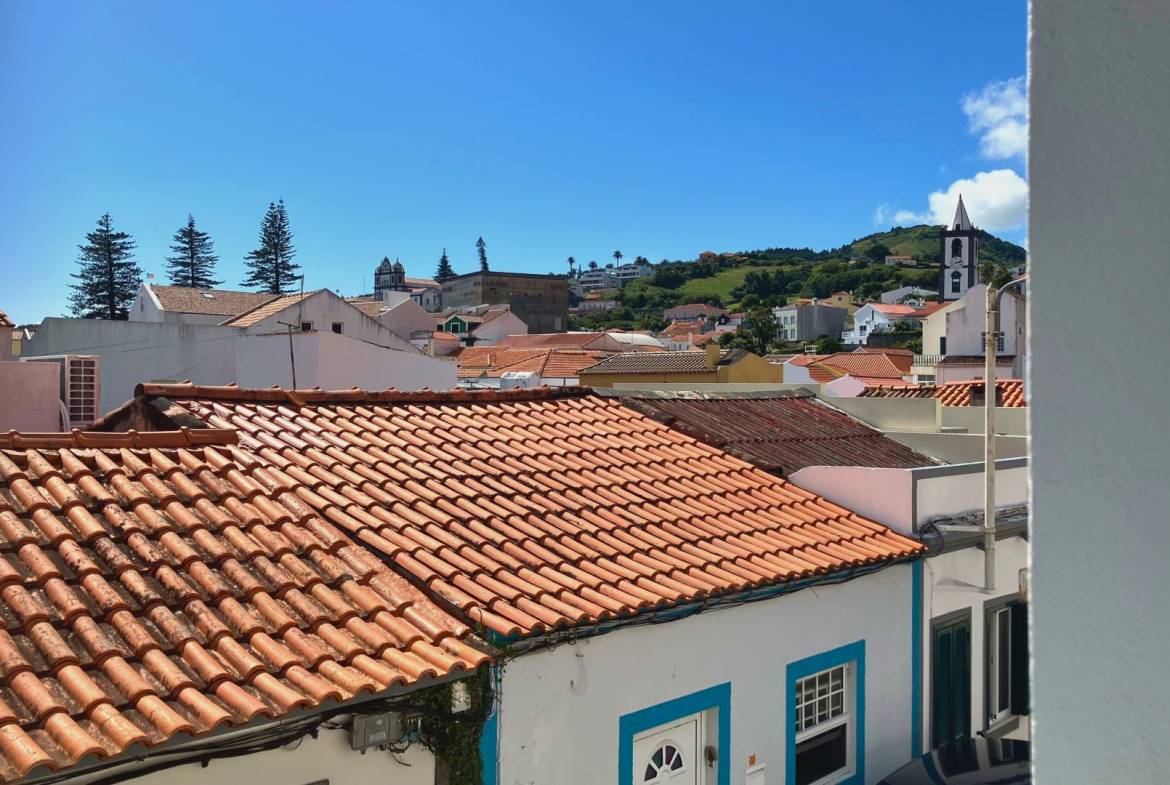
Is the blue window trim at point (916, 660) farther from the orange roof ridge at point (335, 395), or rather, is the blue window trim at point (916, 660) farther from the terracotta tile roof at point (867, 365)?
the terracotta tile roof at point (867, 365)

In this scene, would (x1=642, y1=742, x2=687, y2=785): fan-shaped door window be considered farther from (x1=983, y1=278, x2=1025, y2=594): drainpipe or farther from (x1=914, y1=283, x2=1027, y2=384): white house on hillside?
(x1=914, y1=283, x2=1027, y2=384): white house on hillside

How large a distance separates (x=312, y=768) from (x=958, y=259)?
286 ft

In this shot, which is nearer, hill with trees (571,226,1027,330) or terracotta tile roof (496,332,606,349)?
terracotta tile roof (496,332,606,349)

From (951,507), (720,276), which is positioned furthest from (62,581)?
(720,276)

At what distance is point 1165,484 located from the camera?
145cm

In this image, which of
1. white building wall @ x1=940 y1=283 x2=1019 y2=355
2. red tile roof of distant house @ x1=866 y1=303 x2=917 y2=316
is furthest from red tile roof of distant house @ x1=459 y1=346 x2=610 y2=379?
red tile roof of distant house @ x1=866 y1=303 x2=917 y2=316

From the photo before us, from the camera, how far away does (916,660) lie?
941 centimetres

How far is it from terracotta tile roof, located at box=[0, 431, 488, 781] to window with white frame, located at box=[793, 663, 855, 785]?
13.1ft

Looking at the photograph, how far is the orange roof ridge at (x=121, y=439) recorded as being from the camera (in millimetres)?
6746

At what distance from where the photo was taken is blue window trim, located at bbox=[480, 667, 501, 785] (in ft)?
19.6

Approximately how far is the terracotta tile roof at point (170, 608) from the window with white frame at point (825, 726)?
3997 millimetres

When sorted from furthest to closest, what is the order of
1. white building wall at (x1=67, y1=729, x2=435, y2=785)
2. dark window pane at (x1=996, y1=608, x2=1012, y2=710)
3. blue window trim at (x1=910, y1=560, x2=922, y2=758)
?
dark window pane at (x1=996, y1=608, x2=1012, y2=710)
blue window trim at (x1=910, y1=560, x2=922, y2=758)
white building wall at (x1=67, y1=729, x2=435, y2=785)

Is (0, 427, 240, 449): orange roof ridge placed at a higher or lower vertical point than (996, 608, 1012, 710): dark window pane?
higher

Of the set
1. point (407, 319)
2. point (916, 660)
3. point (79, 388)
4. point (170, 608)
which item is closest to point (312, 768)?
point (170, 608)
